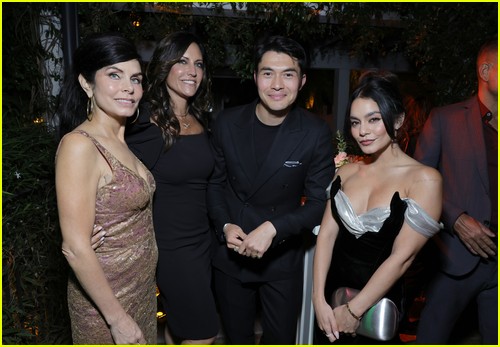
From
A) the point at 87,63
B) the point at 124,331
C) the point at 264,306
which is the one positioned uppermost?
the point at 87,63

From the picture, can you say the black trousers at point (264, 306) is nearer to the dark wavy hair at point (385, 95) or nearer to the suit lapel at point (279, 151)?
the suit lapel at point (279, 151)

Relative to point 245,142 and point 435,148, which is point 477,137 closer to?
point 435,148

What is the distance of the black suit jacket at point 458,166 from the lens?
8.31 feet

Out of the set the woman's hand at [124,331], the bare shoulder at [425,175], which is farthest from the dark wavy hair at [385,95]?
the woman's hand at [124,331]

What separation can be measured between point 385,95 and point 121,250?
4.35 ft

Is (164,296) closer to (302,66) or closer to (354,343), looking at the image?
(354,343)

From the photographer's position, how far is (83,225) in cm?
173

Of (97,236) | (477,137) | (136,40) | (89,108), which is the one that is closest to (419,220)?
(477,137)

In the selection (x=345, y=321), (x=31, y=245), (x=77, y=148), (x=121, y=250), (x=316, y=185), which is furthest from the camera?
(x=31, y=245)

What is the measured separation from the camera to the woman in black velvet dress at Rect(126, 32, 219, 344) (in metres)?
2.41

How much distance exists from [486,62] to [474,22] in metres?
2.17

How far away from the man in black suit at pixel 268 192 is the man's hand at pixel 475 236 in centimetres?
79

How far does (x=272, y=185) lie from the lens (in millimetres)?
2473

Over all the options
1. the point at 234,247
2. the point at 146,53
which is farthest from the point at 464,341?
the point at 146,53
